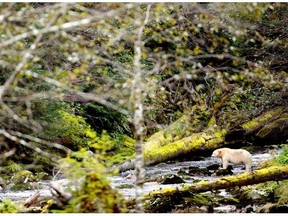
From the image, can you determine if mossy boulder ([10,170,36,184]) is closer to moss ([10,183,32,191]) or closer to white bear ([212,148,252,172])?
moss ([10,183,32,191])

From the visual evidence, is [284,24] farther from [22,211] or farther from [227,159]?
→ [22,211]

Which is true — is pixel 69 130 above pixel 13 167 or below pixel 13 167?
above

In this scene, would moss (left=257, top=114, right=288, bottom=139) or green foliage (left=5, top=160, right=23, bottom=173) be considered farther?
moss (left=257, top=114, right=288, bottom=139)

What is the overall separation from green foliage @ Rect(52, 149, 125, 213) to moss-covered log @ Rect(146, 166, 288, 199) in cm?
312

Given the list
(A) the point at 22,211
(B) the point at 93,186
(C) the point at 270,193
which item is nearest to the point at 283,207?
(C) the point at 270,193

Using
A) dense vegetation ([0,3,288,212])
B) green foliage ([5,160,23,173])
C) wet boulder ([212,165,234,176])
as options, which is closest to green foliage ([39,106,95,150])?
dense vegetation ([0,3,288,212])

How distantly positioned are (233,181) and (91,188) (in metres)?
4.20

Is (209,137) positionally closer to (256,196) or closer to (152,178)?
(152,178)

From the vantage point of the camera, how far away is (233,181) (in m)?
7.66

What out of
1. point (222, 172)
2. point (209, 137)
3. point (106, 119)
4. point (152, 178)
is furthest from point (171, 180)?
point (106, 119)

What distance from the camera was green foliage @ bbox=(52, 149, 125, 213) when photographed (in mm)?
3795

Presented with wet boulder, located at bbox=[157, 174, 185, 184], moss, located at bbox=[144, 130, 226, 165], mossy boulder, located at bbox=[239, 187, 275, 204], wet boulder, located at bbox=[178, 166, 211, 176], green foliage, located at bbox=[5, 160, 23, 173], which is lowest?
mossy boulder, located at bbox=[239, 187, 275, 204]

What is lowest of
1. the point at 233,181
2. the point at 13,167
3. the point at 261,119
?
the point at 233,181

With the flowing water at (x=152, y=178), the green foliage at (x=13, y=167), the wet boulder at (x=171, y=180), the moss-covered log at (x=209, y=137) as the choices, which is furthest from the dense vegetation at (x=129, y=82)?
the wet boulder at (x=171, y=180)
